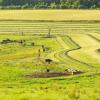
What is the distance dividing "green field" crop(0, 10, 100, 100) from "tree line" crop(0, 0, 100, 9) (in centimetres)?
1932

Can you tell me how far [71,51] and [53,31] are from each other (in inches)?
1268

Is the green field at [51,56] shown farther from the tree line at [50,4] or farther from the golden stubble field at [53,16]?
the tree line at [50,4]

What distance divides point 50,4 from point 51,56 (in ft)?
307

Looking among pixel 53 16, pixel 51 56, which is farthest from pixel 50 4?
pixel 51 56

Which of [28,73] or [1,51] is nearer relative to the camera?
[28,73]

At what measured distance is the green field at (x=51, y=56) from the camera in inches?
803

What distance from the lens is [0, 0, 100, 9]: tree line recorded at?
135500 mm

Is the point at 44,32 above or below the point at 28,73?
below

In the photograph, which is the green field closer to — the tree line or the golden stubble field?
the golden stubble field

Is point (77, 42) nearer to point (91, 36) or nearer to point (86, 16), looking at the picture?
point (91, 36)

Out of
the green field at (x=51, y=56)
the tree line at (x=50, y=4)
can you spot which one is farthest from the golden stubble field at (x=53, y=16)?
the tree line at (x=50, y=4)

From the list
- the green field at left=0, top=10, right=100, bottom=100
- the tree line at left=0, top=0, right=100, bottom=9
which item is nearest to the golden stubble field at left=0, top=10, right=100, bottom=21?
the green field at left=0, top=10, right=100, bottom=100

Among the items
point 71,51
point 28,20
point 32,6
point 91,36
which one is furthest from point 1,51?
point 32,6

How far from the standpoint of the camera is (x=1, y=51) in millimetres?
56625
